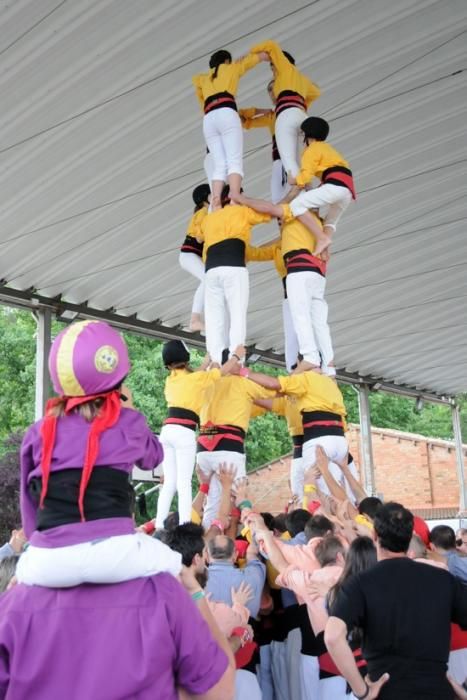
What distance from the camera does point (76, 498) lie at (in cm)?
171

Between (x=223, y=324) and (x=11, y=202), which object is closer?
(x=223, y=324)

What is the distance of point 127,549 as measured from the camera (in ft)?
5.46

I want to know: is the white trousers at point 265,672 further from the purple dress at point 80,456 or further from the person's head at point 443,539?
the purple dress at point 80,456

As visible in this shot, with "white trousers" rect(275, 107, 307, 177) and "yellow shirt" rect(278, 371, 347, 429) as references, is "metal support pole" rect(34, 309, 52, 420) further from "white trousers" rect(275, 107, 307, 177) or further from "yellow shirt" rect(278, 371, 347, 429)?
"white trousers" rect(275, 107, 307, 177)

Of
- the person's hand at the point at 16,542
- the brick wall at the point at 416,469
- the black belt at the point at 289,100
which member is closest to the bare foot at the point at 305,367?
the black belt at the point at 289,100

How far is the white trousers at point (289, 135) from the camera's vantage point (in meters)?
6.09

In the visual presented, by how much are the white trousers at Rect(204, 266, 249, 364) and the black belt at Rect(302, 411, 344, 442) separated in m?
0.74

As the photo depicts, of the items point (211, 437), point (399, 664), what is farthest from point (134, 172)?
point (399, 664)

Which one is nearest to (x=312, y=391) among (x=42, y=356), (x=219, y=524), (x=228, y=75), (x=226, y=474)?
(x=226, y=474)

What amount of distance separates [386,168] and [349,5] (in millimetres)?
2458

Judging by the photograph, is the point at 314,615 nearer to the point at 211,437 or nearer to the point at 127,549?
the point at 127,549

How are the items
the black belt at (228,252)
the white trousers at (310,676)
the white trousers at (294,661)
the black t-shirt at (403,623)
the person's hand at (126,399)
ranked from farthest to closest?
1. the black belt at (228,252)
2. the white trousers at (294,661)
3. the white trousers at (310,676)
4. the black t-shirt at (403,623)
5. the person's hand at (126,399)

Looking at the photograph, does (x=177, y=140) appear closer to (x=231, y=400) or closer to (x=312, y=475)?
(x=231, y=400)

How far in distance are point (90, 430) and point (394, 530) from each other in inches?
53.0
